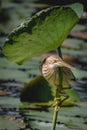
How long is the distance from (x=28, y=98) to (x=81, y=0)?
213cm

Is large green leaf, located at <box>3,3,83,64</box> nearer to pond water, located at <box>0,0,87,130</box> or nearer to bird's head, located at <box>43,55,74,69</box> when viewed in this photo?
bird's head, located at <box>43,55,74,69</box>

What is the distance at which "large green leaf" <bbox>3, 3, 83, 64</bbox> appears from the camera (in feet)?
2.88

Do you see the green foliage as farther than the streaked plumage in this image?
Yes

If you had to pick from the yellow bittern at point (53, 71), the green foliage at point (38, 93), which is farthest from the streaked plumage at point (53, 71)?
the green foliage at point (38, 93)

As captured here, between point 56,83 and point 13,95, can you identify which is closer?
point 56,83

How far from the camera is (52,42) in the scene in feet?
3.00

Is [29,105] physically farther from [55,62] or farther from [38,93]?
[55,62]

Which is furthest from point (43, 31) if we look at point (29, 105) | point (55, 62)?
point (29, 105)

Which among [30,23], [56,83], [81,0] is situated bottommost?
[81,0]

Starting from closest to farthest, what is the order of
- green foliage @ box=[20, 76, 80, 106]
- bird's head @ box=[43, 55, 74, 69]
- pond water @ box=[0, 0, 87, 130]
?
bird's head @ box=[43, 55, 74, 69], pond water @ box=[0, 0, 87, 130], green foliage @ box=[20, 76, 80, 106]

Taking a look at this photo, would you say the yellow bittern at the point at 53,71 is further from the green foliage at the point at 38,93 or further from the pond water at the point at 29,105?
the green foliage at the point at 38,93

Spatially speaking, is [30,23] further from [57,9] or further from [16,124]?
[16,124]

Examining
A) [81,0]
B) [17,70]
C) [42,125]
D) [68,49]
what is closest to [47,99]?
[42,125]

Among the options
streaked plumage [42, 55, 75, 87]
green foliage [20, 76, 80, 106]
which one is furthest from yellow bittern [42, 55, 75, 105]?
green foliage [20, 76, 80, 106]
